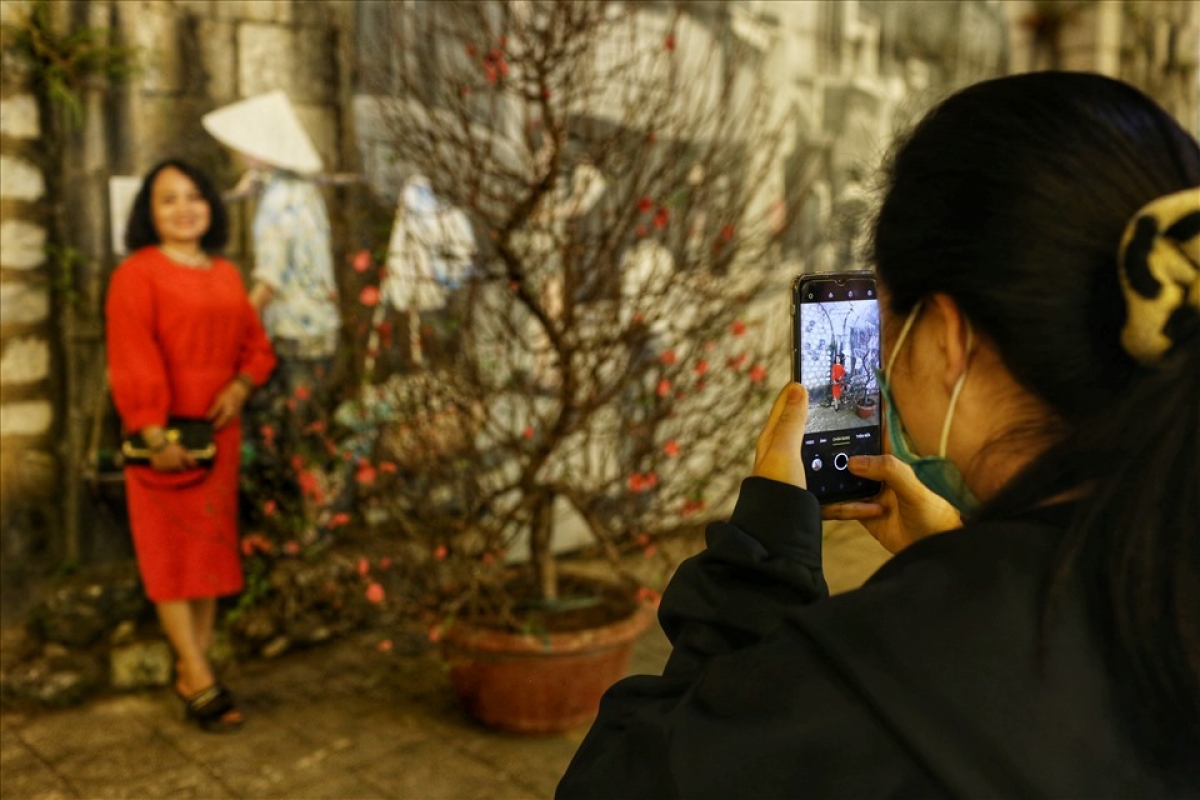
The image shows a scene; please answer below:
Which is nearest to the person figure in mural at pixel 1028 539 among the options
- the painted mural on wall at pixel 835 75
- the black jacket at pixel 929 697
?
the black jacket at pixel 929 697

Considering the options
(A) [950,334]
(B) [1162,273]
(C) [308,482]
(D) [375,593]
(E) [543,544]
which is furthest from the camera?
(C) [308,482]

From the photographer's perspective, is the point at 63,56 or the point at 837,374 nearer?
the point at 837,374

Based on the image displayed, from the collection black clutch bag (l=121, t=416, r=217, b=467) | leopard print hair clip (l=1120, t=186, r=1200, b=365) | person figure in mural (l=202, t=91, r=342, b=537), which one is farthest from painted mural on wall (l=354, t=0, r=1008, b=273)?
leopard print hair clip (l=1120, t=186, r=1200, b=365)

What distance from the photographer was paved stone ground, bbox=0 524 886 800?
3.54 metres

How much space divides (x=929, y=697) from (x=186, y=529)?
11.7 feet

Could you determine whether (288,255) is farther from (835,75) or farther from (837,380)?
(835,75)

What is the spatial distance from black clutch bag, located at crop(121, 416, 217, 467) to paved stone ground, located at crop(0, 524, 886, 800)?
Answer: 870mm

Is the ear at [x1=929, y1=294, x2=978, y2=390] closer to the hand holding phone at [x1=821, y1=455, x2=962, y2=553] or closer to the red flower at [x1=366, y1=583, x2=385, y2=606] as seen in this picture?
the hand holding phone at [x1=821, y1=455, x2=962, y2=553]

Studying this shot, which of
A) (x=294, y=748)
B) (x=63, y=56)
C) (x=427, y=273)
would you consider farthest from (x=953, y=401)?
(x=63, y=56)

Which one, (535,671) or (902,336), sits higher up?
(902,336)

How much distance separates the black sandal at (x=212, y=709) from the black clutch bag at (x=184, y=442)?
0.77 meters

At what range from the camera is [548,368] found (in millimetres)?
4066

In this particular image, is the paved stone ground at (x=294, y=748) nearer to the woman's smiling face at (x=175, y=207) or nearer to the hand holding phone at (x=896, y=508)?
the woman's smiling face at (x=175, y=207)

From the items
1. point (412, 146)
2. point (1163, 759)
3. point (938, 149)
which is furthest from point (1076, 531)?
point (412, 146)
